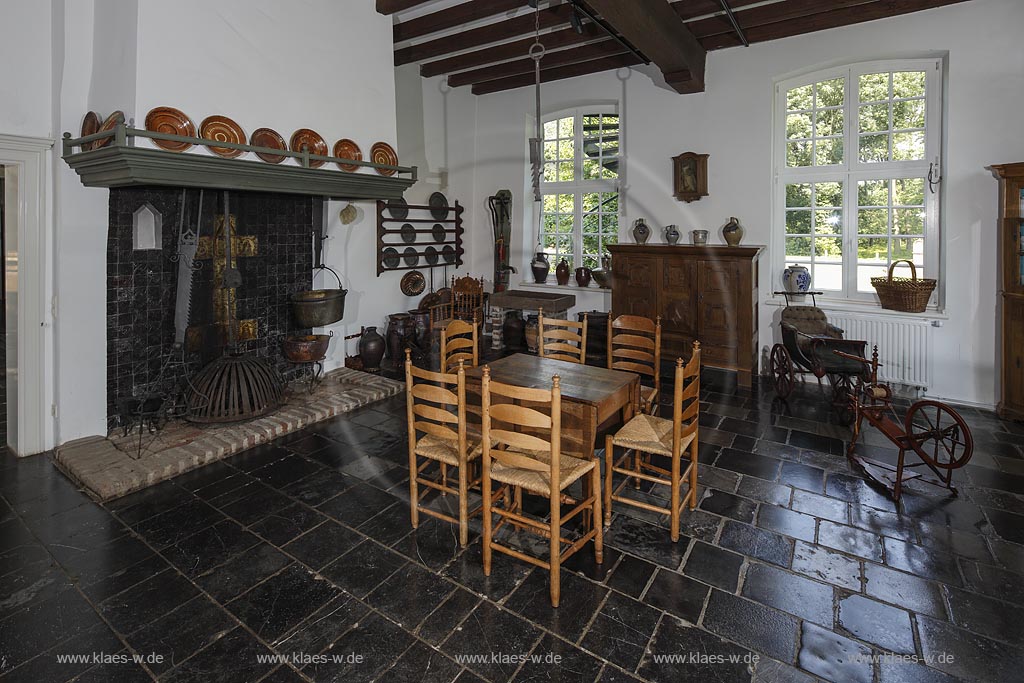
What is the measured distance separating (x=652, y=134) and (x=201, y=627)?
6.38 metres

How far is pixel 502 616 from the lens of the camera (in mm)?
2531

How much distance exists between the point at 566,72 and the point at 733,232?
9.38 feet

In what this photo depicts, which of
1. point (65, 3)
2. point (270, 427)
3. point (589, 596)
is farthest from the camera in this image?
point (270, 427)

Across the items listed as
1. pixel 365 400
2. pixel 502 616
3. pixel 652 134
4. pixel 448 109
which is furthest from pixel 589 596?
pixel 448 109

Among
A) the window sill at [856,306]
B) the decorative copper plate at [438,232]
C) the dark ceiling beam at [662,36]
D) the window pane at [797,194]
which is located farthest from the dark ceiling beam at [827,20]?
the decorative copper plate at [438,232]

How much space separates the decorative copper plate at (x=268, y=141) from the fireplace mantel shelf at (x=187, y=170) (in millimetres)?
74

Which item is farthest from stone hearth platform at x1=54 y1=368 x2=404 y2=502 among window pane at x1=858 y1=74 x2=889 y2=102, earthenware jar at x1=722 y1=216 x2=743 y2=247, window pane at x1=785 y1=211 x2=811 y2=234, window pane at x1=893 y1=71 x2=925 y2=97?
window pane at x1=893 y1=71 x2=925 y2=97

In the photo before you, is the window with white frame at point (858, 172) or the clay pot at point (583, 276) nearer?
the window with white frame at point (858, 172)

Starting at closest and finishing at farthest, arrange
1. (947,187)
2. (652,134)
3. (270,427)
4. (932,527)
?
(932,527), (270,427), (947,187), (652,134)

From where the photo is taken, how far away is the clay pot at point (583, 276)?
749 centimetres

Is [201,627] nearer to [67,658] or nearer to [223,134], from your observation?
[67,658]

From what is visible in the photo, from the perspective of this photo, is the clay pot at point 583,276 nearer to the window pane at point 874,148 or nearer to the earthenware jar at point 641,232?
the earthenware jar at point 641,232

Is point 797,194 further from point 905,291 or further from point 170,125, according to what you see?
point 170,125

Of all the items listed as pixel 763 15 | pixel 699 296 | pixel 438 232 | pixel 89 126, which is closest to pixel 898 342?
pixel 699 296
